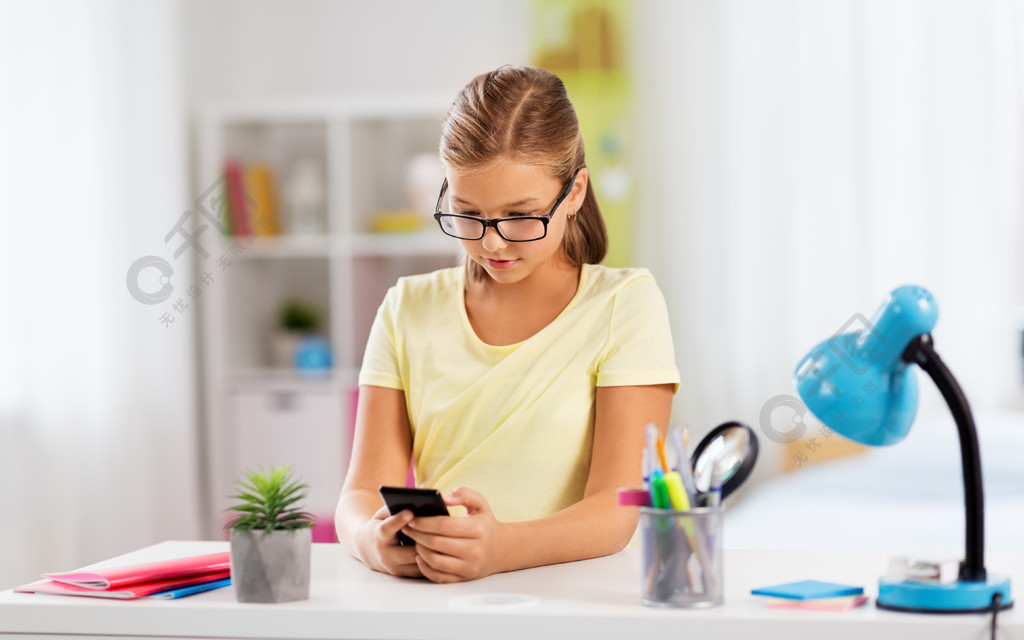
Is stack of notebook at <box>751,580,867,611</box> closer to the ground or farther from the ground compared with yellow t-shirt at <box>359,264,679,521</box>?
closer to the ground

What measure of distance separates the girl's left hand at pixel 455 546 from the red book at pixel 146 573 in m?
0.17

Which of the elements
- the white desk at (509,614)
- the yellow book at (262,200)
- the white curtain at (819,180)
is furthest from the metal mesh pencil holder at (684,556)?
the yellow book at (262,200)

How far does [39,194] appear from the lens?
271cm

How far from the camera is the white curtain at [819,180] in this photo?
318 cm

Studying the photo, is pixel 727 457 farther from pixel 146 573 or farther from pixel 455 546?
pixel 146 573

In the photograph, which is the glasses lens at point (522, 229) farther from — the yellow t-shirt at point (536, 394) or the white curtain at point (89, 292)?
the white curtain at point (89, 292)

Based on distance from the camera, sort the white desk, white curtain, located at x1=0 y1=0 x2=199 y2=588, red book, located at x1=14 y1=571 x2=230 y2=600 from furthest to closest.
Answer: white curtain, located at x1=0 y1=0 x2=199 y2=588, red book, located at x1=14 y1=571 x2=230 y2=600, the white desk

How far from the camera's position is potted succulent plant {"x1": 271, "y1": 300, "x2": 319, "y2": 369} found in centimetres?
356

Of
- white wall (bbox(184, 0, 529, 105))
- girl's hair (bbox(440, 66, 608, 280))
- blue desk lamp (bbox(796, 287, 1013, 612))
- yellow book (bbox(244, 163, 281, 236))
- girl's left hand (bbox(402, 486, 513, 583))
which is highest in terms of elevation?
white wall (bbox(184, 0, 529, 105))

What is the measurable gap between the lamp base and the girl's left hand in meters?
0.33

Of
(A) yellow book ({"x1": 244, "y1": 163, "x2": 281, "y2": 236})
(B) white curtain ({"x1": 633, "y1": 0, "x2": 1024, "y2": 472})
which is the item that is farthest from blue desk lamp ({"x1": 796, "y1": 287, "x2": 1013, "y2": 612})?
→ (A) yellow book ({"x1": 244, "y1": 163, "x2": 281, "y2": 236})

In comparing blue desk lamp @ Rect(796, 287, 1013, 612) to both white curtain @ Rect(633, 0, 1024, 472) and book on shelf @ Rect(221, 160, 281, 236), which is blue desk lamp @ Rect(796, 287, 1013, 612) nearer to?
white curtain @ Rect(633, 0, 1024, 472)

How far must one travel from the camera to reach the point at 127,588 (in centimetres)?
94

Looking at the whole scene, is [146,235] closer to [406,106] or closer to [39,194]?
[39,194]
